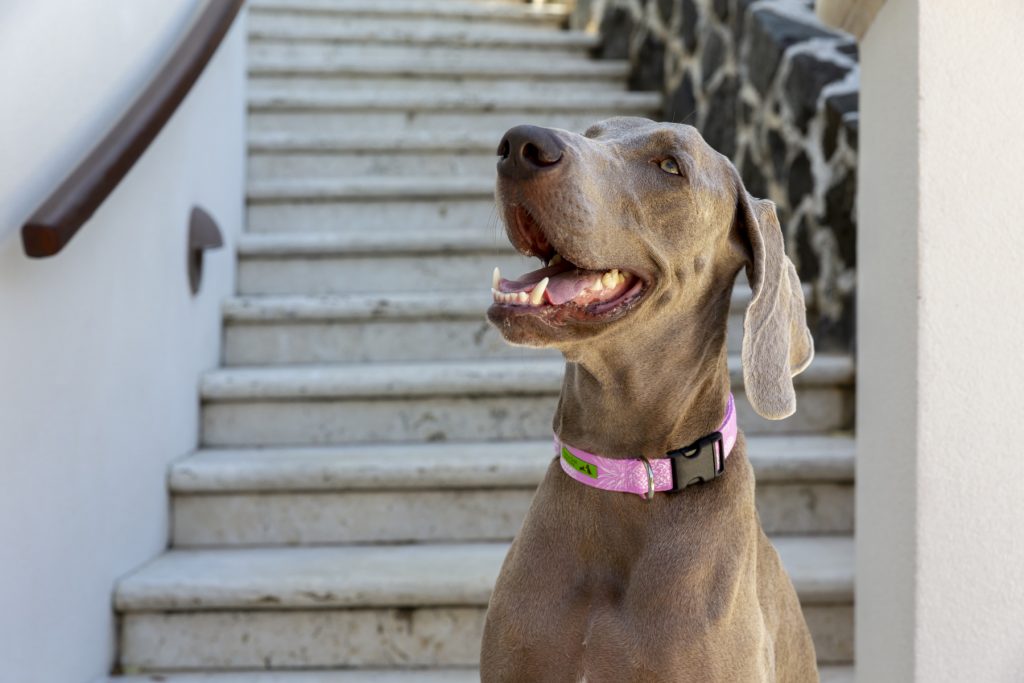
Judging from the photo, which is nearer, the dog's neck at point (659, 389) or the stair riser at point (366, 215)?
the dog's neck at point (659, 389)

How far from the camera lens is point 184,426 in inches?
97.9

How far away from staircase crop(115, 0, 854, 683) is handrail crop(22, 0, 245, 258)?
71 cm

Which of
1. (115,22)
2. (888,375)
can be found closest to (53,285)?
Result: (115,22)

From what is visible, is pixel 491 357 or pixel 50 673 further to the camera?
pixel 491 357

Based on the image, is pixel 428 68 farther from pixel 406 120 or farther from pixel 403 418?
pixel 403 418

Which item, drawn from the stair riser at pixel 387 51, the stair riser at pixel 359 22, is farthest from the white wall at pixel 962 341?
the stair riser at pixel 359 22

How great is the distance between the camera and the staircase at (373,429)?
211 centimetres

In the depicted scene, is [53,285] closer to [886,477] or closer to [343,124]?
[886,477]

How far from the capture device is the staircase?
211 cm

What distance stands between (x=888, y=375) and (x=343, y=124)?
2.52m

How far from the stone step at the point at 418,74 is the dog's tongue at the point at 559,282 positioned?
265 centimetres

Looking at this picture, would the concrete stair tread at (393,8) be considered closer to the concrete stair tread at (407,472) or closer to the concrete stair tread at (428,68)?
the concrete stair tread at (428,68)

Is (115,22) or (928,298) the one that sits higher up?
(115,22)

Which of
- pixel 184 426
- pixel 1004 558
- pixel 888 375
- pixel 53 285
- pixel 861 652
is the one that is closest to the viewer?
pixel 1004 558
